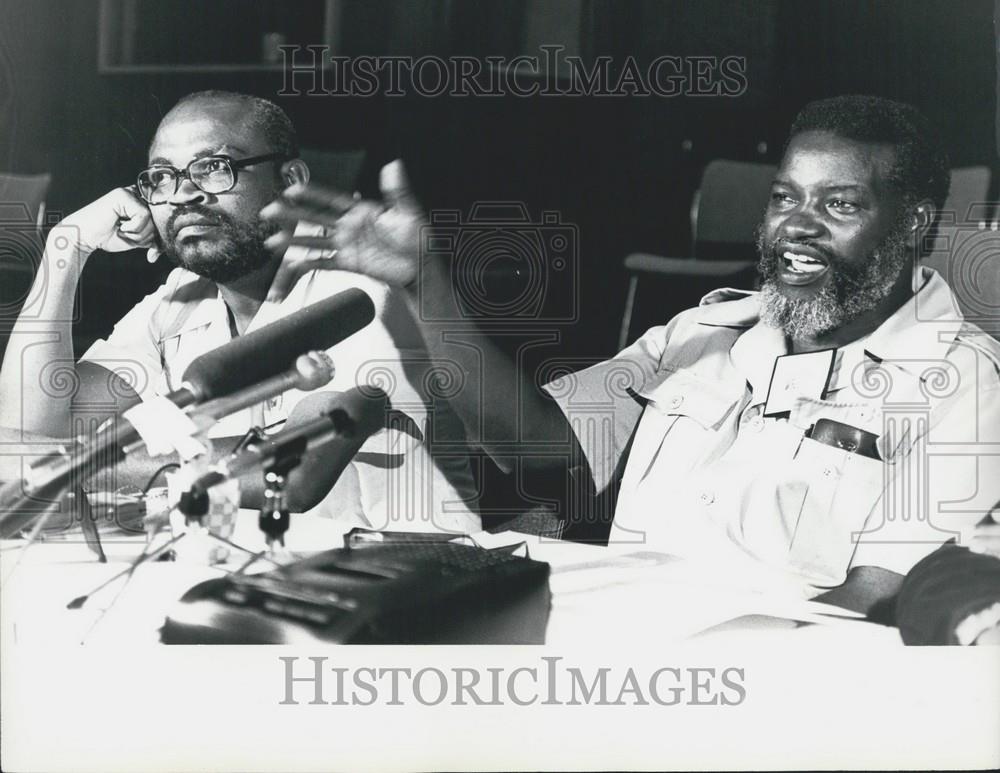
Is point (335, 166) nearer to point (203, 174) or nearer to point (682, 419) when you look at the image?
point (203, 174)

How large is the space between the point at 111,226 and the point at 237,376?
22.9 inches

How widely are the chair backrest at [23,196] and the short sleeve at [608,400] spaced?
159 centimetres

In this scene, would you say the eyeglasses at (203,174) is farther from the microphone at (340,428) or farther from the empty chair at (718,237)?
the empty chair at (718,237)

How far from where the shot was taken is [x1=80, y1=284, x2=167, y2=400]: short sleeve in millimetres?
3385

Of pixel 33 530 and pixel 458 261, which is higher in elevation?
pixel 458 261

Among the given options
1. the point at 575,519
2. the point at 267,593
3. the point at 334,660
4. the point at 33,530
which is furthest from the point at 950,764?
the point at 33,530

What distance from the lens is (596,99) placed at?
3264 millimetres

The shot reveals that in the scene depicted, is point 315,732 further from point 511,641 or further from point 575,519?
point 575,519

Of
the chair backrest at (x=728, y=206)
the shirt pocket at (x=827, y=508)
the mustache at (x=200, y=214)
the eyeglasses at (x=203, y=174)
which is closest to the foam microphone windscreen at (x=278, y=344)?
the mustache at (x=200, y=214)

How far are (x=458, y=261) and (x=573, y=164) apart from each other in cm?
43

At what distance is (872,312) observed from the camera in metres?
3.32

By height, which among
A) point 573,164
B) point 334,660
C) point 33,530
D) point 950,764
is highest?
point 573,164

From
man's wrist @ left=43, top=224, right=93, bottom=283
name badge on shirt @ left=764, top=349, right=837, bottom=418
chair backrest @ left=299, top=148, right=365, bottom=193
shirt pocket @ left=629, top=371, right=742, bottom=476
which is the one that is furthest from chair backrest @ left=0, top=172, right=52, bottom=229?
name badge on shirt @ left=764, top=349, right=837, bottom=418

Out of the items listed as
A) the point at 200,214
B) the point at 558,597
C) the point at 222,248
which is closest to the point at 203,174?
the point at 200,214
